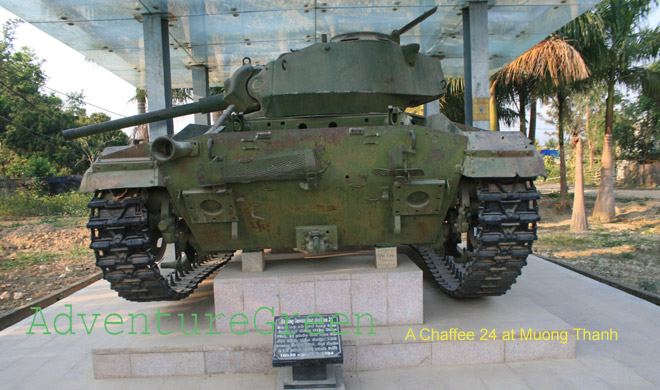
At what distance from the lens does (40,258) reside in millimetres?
11500

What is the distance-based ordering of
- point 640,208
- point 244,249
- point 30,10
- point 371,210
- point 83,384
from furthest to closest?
point 640,208 < point 30,10 < point 244,249 < point 371,210 < point 83,384

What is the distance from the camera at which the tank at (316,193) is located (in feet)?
14.3

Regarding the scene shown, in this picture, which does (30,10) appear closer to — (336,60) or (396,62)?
(336,60)

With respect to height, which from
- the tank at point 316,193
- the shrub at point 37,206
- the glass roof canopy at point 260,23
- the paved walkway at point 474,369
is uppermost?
the glass roof canopy at point 260,23

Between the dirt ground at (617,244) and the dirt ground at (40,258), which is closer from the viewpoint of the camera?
the dirt ground at (617,244)

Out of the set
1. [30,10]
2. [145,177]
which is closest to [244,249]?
[145,177]

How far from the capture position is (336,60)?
5.62 metres

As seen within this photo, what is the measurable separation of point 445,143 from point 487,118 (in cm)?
455

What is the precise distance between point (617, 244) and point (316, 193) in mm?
9303

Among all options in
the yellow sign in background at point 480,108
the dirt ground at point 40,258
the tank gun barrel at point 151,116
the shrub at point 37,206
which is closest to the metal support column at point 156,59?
the tank gun barrel at point 151,116

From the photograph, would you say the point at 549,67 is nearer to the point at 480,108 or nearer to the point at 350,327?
the point at 480,108

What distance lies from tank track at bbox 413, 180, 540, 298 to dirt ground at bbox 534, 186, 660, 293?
3.99 metres

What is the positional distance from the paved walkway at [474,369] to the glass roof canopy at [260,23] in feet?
17.4

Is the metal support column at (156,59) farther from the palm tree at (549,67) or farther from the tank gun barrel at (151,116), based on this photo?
the palm tree at (549,67)
